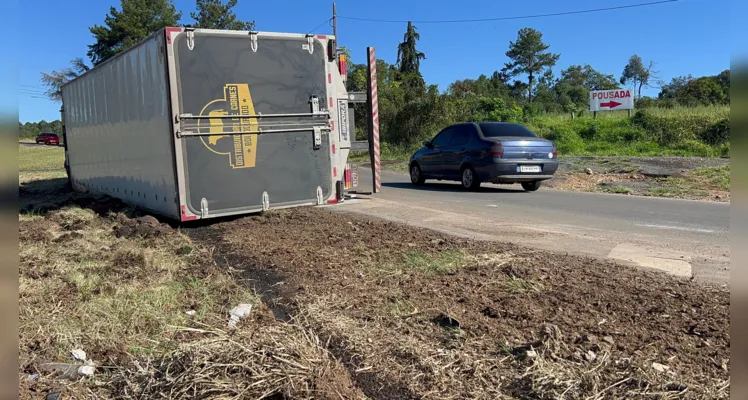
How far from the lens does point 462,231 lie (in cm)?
770

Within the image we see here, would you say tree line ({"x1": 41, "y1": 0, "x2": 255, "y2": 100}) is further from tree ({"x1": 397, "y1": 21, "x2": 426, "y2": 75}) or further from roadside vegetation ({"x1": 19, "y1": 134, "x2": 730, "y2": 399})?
roadside vegetation ({"x1": 19, "y1": 134, "x2": 730, "y2": 399})

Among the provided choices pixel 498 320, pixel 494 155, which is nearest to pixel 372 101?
pixel 494 155

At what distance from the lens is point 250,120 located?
26.7 ft

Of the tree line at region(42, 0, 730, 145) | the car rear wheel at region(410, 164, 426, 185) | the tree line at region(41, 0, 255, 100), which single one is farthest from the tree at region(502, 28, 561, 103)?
the car rear wheel at region(410, 164, 426, 185)

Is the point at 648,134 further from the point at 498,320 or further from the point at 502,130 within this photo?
the point at 498,320

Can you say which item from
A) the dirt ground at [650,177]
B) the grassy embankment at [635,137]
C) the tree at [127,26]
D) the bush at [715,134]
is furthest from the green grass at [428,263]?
the tree at [127,26]

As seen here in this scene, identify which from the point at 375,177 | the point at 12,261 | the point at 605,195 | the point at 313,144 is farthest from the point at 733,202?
the point at 605,195

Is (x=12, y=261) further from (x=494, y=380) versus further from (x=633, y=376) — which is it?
(x=633, y=376)

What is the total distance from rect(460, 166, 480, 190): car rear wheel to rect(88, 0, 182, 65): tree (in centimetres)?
4607

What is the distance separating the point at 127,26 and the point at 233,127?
50.1 m

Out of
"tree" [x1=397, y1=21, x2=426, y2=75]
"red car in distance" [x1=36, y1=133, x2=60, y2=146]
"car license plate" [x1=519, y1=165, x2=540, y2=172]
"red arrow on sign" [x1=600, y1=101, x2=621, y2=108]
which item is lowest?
"car license plate" [x1=519, y1=165, x2=540, y2=172]

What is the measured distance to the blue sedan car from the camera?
39.9ft

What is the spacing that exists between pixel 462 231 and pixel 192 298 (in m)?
4.07

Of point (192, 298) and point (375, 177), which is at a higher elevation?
point (375, 177)
